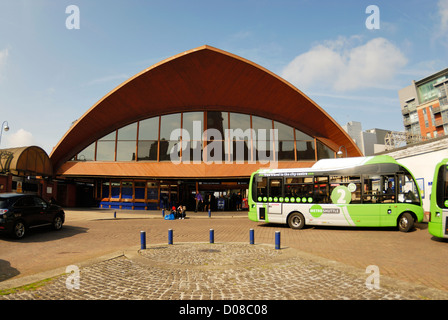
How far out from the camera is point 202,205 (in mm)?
26344

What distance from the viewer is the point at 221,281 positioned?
5098mm

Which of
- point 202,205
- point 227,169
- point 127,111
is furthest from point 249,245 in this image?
point 127,111

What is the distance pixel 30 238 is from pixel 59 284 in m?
6.92

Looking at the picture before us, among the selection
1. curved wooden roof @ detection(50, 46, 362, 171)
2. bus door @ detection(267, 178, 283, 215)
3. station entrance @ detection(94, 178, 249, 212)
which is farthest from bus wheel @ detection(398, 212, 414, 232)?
station entrance @ detection(94, 178, 249, 212)

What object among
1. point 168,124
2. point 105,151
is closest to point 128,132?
point 105,151

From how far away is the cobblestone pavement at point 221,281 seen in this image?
4.32 m

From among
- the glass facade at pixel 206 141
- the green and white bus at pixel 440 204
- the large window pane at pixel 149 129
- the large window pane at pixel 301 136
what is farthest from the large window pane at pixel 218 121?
the green and white bus at pixel 440 204

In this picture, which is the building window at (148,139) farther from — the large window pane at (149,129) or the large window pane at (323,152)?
the large window pane at (323,152)

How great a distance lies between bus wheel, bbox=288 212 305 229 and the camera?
13.2m

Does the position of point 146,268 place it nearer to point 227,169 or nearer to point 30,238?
point 30,238

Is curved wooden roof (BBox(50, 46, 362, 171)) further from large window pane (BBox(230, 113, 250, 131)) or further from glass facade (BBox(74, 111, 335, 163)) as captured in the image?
glass facade (BBox(74, 111, 335, 163))

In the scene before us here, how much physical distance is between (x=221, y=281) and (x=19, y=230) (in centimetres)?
856
